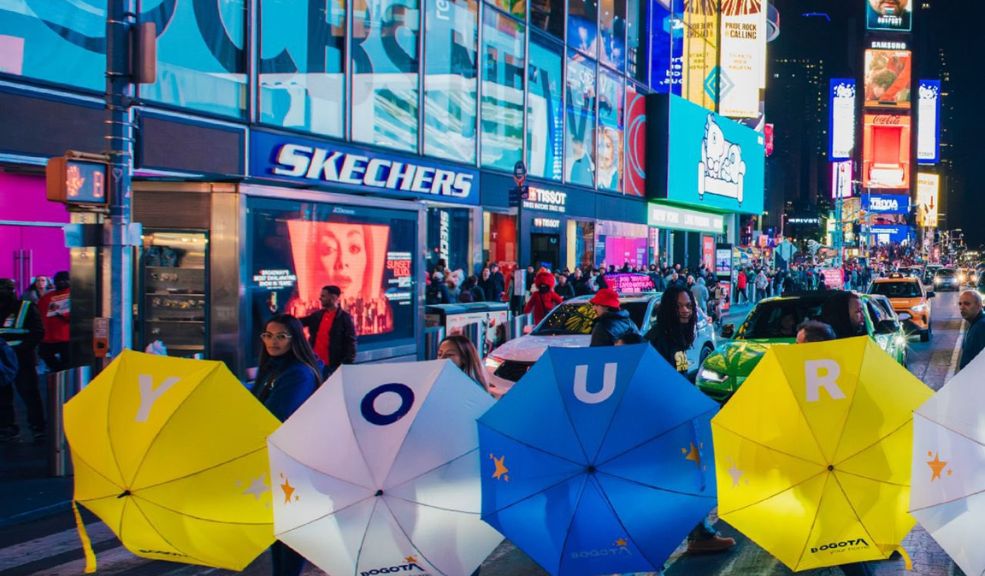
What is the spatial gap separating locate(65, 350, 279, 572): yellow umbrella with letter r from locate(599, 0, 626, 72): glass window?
30.5m

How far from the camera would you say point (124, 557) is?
691cm

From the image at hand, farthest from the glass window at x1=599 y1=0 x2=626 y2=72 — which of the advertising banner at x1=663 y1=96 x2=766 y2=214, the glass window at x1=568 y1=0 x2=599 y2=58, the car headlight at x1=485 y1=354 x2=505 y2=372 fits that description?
the car headlight at x1=485 y1=354 x2=505 y2=372

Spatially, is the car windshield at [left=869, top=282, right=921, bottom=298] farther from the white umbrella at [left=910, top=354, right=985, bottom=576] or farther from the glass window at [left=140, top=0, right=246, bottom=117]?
the white umbrella at [left=910, top=354, right=985, bottom=576]

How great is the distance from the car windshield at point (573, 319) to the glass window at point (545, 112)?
15.0m

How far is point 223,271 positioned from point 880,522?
1198 cm

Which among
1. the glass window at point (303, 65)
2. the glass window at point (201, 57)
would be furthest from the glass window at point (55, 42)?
the glass window at point (303, 65)

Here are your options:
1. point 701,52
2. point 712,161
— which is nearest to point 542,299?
point 712,161

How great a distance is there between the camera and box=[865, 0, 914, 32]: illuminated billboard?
13512 cm

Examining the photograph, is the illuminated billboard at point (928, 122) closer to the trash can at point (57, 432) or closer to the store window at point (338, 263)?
the store window at point (338, 263)

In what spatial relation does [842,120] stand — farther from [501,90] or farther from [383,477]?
[383,477]

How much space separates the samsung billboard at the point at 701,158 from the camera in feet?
127

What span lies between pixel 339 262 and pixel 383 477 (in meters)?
12.8

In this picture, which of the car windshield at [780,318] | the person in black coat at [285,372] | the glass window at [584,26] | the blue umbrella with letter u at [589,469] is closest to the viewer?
the blue umbrella with letter u at [589,469]

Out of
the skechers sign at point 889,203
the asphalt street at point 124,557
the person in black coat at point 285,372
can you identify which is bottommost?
the asphalt street at point 124,557
